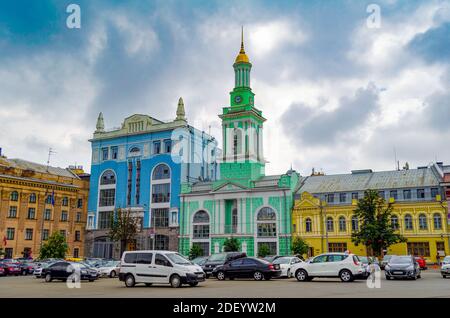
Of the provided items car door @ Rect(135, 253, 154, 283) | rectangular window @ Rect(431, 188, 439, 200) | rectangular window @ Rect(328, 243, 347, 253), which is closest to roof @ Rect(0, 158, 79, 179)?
rectangular window @ Rect(328, 243, 347, 253)

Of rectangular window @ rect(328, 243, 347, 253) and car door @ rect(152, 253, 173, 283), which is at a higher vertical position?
rectangular window @ rect(328, 243, 347, 253)

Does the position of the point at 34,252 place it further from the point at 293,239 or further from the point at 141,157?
the point at 293,239

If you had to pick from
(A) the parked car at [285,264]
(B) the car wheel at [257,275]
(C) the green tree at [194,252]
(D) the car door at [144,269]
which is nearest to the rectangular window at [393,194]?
(C) the green tree at [194,252]

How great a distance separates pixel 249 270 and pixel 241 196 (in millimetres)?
31945

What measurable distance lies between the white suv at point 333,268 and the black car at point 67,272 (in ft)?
44.1

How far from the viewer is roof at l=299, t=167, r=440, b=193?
54531mm

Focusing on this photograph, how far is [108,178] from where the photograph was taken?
70.9 m

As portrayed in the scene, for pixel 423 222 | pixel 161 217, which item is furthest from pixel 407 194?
pixel 161 217

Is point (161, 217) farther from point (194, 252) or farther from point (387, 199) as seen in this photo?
point (387, 199)

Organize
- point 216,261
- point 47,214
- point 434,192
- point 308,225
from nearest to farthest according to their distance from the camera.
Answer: point 216,261, point 434,192, point 308,225, point 47,214

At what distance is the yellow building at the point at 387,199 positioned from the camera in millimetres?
51250

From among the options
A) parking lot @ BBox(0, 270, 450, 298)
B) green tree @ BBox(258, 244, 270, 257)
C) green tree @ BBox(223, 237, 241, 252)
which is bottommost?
parking lot @ BBox(0, 270, 450, 298)

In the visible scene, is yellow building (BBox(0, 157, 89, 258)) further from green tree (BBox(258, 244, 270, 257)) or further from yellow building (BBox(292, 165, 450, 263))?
yellow building (BBox(292, 165, 450, 263))

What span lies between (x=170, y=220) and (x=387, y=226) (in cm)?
2994
